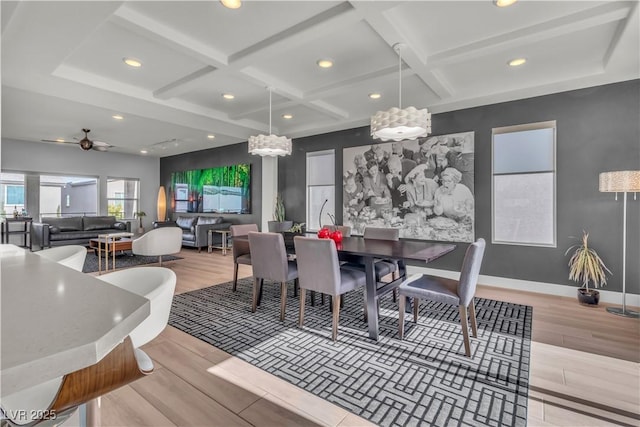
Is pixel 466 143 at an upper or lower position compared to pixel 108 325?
upper

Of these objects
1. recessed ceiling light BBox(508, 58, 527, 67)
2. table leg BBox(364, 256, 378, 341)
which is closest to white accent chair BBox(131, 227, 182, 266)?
table leg BBox(364, 256, 378, 341)

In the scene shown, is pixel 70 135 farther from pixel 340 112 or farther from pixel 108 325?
pixel 108 325

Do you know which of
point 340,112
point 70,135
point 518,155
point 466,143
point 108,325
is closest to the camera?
point 108,325

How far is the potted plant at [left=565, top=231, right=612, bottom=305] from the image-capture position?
352 centimetres

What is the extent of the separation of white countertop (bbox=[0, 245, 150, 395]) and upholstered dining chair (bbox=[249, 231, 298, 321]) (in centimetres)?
202

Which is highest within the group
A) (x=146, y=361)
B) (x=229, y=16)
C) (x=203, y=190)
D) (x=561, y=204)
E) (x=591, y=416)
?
(x=229, y=16)

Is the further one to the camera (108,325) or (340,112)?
(340,112)

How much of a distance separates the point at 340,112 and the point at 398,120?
7.96 feet

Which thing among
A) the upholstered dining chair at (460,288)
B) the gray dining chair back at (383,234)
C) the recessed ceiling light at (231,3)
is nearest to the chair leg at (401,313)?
the upholstered dining chair at (460,288)

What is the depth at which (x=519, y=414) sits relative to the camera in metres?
1.71

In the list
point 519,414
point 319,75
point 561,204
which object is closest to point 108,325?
point 519,414

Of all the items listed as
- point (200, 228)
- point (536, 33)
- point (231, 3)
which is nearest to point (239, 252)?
point (231, 3)

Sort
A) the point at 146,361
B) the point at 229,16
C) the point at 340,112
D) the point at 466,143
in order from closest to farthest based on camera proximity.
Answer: the point at 146,361 < the point at 229,16 < the point at 466,143 < the point at 340,112

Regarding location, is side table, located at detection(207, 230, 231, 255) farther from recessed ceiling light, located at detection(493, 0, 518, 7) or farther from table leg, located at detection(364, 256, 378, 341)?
recessed ceiling light, located at detection(493, 0, 518, 7)
